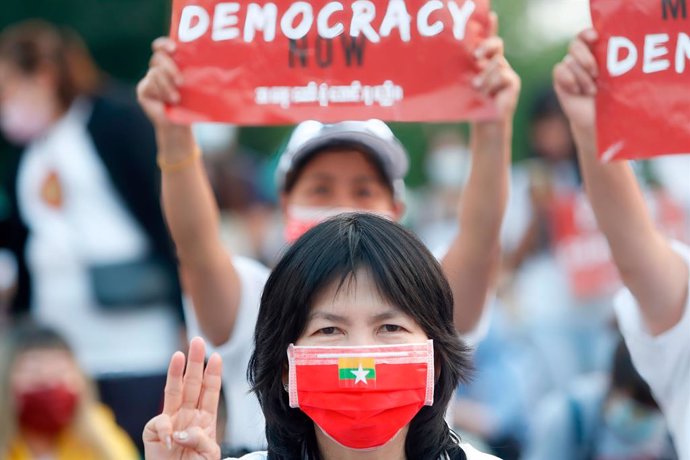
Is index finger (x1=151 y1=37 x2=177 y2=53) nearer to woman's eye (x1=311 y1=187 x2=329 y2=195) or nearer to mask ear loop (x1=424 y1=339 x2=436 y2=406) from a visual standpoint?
woman's eye (x1=311 y1=187 x2=329 y2=195)

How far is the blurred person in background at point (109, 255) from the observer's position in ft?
20.9

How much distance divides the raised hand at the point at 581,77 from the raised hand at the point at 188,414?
4.33 ft

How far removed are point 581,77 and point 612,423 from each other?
7.81 feet

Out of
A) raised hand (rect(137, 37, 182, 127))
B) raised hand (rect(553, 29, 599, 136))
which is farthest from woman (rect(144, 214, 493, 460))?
raised hand (rect(137, 37, 182, 127))

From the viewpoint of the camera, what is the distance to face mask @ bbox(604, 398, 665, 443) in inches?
238

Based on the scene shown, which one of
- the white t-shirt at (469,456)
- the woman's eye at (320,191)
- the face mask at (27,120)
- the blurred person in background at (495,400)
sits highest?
the face mask at (27,120)

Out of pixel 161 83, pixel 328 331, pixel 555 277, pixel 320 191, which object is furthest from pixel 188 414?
pixel 555 277

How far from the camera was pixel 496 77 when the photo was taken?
4199mm

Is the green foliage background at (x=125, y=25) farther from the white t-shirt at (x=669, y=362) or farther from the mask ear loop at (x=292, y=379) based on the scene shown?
the mask ear loop at (x=292, y=379)

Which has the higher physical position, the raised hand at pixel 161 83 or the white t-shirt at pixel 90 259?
the raised hand at pixel 161 83

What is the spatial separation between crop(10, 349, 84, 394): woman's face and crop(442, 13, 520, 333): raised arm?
215 cm

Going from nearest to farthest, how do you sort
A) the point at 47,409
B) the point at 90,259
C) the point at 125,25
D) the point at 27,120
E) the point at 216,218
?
the point at 216,218, the point at 47,409, the point at 90,259, the point at 27,120, the point at 125,25

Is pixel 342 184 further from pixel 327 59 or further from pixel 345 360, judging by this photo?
pixel 345 360

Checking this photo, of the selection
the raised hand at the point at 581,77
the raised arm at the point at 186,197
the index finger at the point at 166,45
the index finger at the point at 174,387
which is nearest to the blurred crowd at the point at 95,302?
the raised arm at the point at 186,197
